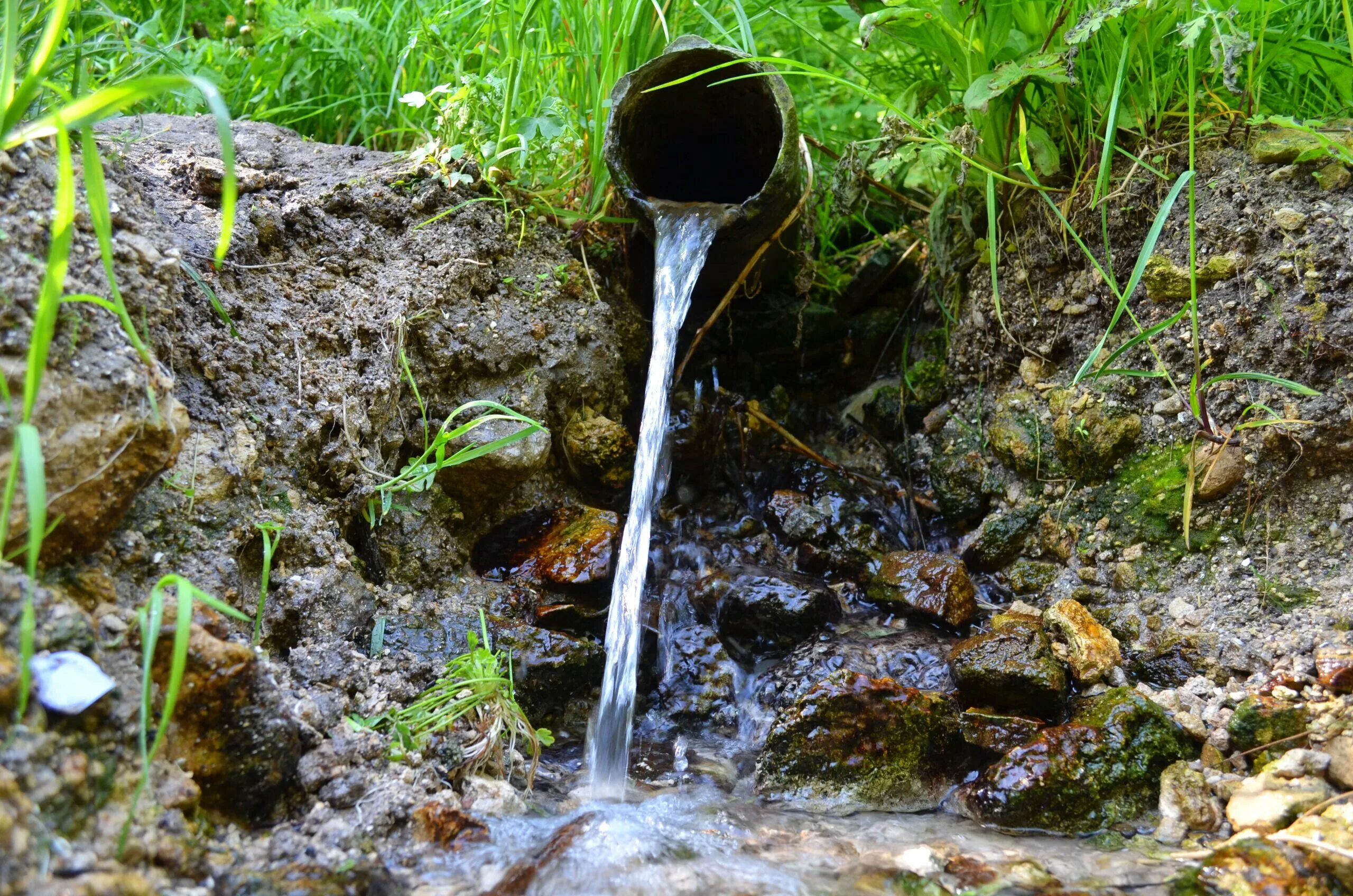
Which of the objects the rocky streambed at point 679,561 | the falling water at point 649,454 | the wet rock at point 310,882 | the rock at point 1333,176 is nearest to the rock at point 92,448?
the rocky streambed at point 679,561

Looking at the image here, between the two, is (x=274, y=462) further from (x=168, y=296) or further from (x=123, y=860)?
(x=123, y=860)

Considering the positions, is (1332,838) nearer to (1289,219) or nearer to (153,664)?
(1289,219)

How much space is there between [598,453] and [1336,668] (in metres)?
1.81

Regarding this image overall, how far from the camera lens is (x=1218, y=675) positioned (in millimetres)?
1884

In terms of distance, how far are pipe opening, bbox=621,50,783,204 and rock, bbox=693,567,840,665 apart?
1160mm

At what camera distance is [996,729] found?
75.8 inches

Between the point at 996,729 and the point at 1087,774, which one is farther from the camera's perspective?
the point at 996,729

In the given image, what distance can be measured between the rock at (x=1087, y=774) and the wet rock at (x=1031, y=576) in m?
0.56

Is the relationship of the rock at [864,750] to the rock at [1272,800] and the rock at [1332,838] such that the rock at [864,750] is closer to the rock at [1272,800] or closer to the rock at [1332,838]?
the rock at [1272,800]

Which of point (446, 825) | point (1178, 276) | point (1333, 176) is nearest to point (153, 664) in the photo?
point (446, 825)

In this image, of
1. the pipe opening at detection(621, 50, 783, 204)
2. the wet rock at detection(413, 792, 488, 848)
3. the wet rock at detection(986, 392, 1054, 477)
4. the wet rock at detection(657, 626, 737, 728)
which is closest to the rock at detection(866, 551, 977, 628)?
the wet rock at detection(986, 392, 1054, 477)

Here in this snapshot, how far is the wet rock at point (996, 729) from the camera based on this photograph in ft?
6.19

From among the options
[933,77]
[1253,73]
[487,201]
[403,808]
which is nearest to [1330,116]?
[1253,73]

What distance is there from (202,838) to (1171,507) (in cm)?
221
